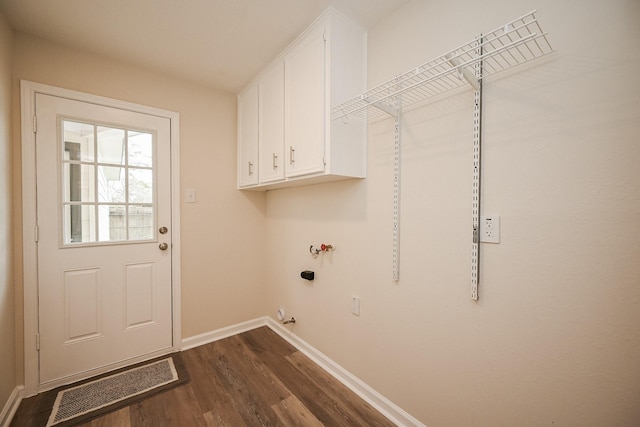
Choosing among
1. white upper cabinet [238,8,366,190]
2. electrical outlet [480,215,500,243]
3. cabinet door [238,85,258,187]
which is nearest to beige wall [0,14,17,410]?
cabinet door [238,85,258,187]

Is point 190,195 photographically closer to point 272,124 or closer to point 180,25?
point 272,124

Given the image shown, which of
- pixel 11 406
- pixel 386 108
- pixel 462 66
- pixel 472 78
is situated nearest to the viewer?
pixel 462 66

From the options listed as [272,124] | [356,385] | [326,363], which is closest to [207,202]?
[272,124]

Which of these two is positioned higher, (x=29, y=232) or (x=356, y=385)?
(x=29, y=232)

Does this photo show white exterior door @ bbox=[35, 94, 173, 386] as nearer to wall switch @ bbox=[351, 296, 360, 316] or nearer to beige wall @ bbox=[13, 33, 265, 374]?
beige wall @ bbox=[13, 33, 265, 374]

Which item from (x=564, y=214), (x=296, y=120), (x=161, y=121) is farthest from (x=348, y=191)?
(x=161, y=121)

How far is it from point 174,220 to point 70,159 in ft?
2.59

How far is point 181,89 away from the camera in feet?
7.36

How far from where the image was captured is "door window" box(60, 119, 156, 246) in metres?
1.81

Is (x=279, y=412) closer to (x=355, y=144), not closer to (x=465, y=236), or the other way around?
(x=465, y=236)

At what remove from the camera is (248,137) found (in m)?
2.33

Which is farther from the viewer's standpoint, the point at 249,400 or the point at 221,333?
the point at 221,333

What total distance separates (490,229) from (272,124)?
1.63m

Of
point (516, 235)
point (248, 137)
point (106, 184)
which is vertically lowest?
point (516, 235)
